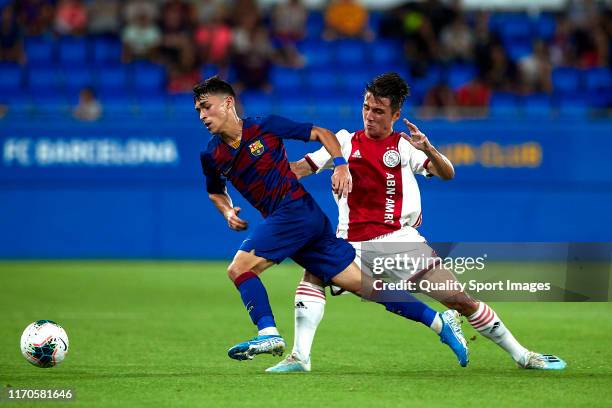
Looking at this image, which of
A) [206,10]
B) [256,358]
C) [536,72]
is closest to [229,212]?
[256,358]

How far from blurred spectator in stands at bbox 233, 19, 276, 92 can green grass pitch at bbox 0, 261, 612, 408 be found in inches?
153

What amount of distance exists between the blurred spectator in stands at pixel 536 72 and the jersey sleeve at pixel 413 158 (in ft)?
33.1

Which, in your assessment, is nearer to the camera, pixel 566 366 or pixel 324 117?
pixel 566 366

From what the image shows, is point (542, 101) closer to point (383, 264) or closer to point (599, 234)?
point (599, 234)

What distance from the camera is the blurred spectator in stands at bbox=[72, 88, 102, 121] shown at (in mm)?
15820

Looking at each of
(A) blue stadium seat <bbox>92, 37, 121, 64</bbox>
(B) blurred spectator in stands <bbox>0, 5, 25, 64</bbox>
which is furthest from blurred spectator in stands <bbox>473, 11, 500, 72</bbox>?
(B) blurred spectator in stands <bbox>0, 5, 25, 64</bbox>

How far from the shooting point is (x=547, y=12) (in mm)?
19406

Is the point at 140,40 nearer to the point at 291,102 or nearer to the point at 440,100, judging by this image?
the point at 291,102

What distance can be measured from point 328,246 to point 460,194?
9.17m

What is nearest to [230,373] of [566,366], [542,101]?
[566,366]

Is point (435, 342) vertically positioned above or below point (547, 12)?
below

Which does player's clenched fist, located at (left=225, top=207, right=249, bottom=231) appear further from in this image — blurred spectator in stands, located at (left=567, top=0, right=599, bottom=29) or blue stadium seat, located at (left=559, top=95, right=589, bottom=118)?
blurred spectator in stands, located at (left=567, top=0, right=599, bottom=29)

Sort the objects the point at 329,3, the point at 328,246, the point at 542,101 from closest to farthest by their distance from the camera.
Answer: the point at 328,246, the point at 542,101, the point at 329,3

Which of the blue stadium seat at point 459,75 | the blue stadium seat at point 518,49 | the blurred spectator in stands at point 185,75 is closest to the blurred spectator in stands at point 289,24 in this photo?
the blurred spectator in stands at point 185,75
